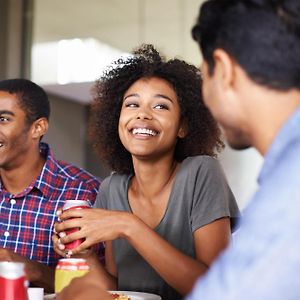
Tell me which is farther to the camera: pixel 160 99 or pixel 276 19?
pixel 160 99

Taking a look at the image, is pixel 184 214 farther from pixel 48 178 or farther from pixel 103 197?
pixel 48 178

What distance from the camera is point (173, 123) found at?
63.1 inches

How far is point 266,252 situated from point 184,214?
926 millimetres

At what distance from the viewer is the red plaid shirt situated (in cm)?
185

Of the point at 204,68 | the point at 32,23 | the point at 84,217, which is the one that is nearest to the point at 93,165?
the point at 32,23

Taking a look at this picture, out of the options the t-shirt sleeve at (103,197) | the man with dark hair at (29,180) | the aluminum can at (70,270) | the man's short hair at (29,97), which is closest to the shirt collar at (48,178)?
the man with dark hair at (29,180)

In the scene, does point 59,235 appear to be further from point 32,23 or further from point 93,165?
point 93,165

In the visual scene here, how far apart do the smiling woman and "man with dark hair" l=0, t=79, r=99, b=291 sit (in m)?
0.23

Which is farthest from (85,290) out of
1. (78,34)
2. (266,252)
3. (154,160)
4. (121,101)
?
(78,34)

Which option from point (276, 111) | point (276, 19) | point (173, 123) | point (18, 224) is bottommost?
point (18, 224)

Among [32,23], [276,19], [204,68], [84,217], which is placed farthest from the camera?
[32,23]

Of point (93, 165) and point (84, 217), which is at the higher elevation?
point (84, 217)

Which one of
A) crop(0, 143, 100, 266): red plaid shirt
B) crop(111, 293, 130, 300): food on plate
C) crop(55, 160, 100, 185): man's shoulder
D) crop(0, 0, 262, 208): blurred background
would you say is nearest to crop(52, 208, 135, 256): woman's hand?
crop(111, 293, 130, 300): food on plate

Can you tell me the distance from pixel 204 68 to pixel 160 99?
75cm
